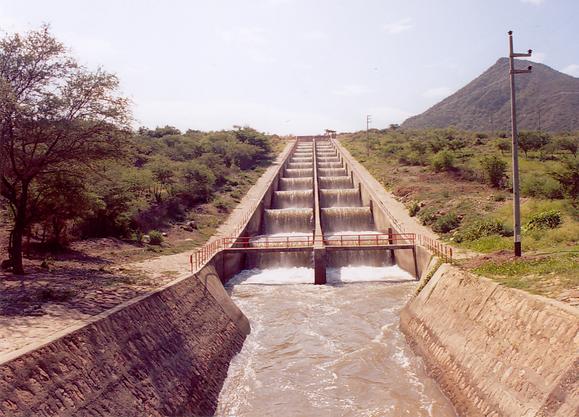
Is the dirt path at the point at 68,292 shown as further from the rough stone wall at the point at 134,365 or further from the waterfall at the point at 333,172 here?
the waterfall at the point at 333,172

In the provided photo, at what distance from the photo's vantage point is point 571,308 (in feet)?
32.4

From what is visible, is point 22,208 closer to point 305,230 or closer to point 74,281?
point 74,281

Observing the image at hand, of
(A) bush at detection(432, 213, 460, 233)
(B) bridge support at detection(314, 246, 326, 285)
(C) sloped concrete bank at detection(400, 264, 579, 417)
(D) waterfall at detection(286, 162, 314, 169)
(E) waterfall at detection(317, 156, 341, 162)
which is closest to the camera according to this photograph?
(C) sloped concrete bank at detection(400, 264, 579, 417)

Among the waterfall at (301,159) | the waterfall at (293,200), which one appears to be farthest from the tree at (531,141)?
the waterfall at (301,159)

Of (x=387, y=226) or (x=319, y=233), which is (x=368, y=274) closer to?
(x=319, y=233)

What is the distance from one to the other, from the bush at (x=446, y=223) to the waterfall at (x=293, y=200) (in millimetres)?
18634

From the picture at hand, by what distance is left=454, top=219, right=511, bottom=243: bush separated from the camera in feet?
84.0

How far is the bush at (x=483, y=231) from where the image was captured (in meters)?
25.6

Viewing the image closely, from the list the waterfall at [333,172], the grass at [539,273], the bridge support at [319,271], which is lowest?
the bridge support at [319,271]

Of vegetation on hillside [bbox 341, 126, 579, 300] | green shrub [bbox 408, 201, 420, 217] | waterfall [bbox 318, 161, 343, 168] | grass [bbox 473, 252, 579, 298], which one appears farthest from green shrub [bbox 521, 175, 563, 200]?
waterfall [bbox 318, 161, 343, 168]

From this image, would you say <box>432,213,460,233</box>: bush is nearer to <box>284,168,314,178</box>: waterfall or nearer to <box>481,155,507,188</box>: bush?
<box>481,155,507,188</box>: bush

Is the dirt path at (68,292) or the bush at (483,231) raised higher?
the bush at (483,231)

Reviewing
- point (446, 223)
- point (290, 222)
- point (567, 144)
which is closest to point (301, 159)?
point (290, 222)

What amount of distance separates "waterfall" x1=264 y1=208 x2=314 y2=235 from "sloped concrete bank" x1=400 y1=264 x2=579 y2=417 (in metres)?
24.4
